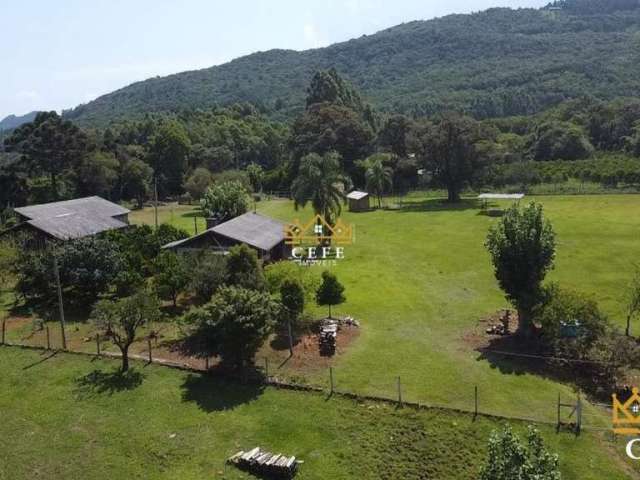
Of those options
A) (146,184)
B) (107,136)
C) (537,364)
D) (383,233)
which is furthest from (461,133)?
(107,136)

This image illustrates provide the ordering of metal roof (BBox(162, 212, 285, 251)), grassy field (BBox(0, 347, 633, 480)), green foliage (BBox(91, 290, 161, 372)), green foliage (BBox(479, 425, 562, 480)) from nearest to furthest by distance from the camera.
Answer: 1. green foliage (BBox(479, 425, 562, 480))
2. grassy field (BBox(0, 347, 633, 480))
3. green foliage (BBox(91, 290, 161, 372))
4. metal roof (BBox(162, 212, 285, 251))

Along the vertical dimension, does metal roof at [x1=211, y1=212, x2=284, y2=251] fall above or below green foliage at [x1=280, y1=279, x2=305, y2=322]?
above

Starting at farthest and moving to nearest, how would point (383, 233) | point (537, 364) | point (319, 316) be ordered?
point (383, 233) → point (319, 316) → point (537, 364)

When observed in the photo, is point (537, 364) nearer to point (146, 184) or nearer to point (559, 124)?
point (146, 184)

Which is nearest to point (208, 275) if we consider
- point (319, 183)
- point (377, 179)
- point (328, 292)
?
point (328, 292)

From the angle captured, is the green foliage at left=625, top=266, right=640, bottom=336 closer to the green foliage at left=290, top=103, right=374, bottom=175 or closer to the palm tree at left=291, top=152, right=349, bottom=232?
the palm tree at left=291, top=152, right=349, bottom=232

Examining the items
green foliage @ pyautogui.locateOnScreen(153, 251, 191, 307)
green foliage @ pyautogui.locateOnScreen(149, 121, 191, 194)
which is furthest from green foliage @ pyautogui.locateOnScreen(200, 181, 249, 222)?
green foliage @ pyautogui.locateOnScreen(149, 121, 191, 194)

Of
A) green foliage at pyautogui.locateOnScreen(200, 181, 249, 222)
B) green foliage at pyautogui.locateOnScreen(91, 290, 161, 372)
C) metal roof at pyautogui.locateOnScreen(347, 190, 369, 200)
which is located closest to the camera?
green foliage at pyautogui.locateOnScreen(91, 290, 161, 372)
